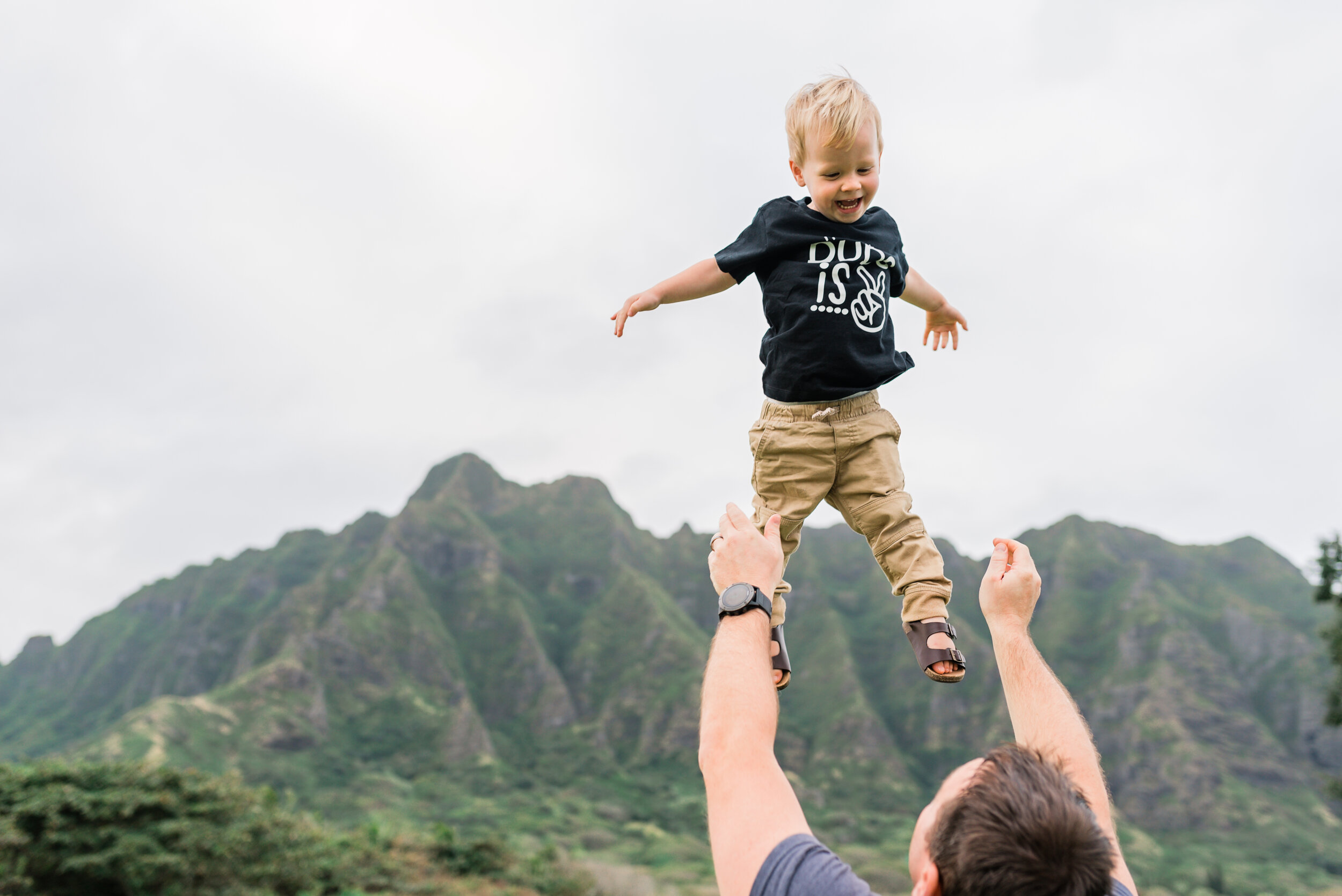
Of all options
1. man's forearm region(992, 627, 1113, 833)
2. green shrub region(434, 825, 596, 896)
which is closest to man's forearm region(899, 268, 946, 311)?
man's forearm region(992, 627, 1113, 833)

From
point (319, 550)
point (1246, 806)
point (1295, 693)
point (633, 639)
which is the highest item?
point (319, 550)

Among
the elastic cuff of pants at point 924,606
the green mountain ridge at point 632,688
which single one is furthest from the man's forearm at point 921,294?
the green mountain ridge at point 632,688

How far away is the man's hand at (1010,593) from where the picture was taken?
2250 mm

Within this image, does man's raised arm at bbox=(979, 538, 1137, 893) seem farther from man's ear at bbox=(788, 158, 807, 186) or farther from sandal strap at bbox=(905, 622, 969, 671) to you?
man's ear at bbox=(788, 158, 807, 186)

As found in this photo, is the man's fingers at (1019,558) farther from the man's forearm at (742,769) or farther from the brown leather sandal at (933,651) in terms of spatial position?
the man's forearm at (742,769)

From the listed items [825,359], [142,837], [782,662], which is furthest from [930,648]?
[142,837]

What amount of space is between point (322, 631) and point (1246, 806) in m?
95.2

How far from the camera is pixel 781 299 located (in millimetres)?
3234

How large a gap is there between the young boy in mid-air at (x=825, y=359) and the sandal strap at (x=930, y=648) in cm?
9

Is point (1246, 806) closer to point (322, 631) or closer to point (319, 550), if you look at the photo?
point (322, 631)

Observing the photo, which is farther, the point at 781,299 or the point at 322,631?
the point at 322,631

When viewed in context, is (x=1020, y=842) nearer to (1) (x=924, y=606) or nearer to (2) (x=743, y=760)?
(2) (x=743, y=760)

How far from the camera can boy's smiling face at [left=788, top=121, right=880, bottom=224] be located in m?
2.92

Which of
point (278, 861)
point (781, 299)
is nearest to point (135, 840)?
point (278, 861)
